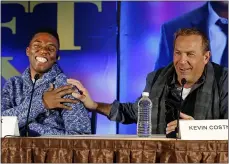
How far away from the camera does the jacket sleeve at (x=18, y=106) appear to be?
370 cm

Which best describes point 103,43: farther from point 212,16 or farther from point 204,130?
point 204,130

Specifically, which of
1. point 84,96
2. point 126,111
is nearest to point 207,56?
point 126,111

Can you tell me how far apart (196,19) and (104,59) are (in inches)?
30.7

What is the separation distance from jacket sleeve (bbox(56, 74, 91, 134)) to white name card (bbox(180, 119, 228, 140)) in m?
1.19

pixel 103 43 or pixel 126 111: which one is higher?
pixel 103 43

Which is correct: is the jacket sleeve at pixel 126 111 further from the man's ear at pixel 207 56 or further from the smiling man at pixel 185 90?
the man's ear at pixel 207 56

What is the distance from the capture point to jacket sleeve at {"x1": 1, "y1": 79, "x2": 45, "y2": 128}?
370cm

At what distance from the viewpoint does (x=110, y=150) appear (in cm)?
267

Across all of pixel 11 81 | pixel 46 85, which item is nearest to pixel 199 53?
pixel 46 85

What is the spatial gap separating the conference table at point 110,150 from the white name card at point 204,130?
0.13ft

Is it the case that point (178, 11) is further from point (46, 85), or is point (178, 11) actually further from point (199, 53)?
point (46, 85)

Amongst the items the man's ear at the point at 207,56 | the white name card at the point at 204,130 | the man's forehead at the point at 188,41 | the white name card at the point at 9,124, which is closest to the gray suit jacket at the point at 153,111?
the man's ear at the point at 207,56

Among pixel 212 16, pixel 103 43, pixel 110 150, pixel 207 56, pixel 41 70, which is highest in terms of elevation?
pixel 212 16

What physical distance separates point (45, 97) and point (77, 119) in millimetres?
307
